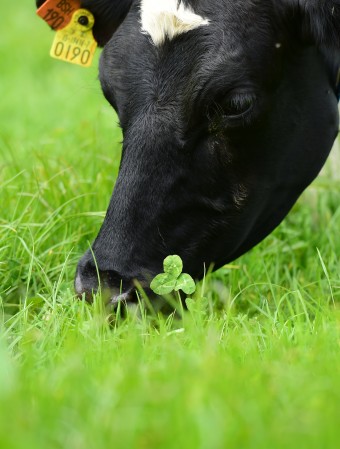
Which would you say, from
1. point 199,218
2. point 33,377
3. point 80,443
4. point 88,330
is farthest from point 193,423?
point 199,218

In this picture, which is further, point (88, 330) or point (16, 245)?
point (16, 245)

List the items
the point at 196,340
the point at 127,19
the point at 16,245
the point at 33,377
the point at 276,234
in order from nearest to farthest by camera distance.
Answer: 1. the point at 33,377
2. the point at 196,340
3. the point at 127,19
4. the point at 16,245
5. the point at 276,234

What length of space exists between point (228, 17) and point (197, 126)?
0.38m

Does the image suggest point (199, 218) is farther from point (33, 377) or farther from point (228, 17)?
point (33, 377)

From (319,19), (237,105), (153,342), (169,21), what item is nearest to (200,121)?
(237,105)

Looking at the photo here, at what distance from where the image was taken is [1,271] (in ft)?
11.0

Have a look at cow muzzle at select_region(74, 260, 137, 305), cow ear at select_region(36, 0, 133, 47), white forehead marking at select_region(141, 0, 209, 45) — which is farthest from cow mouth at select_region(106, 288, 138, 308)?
cow ear at select_region(36, 0, 133, 47)

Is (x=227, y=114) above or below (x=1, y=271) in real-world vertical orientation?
above

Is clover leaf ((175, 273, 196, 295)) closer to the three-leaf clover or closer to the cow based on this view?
the three-leaf clover

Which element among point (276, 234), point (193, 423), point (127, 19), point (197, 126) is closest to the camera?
point (193, 423)

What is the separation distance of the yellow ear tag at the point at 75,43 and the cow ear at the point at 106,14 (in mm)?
34

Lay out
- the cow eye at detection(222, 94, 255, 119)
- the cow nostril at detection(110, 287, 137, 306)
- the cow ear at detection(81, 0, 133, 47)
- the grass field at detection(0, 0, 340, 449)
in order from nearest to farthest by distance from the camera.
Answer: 1. the grass field at detection(0, 0, 340, 449)
2. the cow nostril at detection(110, 287, 137, 306)
3. the cow eye at detection(222, 94, 255, 119)
4. the cow ear at detection(81, 0, 133, 47)

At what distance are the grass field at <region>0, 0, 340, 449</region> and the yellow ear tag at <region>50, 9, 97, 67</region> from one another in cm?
53

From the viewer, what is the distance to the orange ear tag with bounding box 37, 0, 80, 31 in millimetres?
3576
